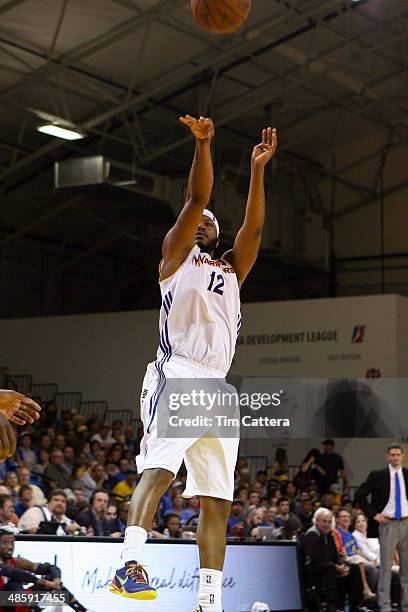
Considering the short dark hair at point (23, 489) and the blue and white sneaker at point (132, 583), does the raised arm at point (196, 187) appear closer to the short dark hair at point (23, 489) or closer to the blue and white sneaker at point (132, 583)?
the blue and white sneaker at point (132, 583)

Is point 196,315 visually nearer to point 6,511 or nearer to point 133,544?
point 133,544

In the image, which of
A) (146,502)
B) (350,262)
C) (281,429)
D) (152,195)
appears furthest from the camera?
(350,262)

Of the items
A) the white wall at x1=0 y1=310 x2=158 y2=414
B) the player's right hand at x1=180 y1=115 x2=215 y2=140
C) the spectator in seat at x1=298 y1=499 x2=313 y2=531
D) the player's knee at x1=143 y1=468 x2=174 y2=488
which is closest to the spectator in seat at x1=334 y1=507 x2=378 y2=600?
the spectator in seat at x1=298 y1=499 x2=313 y2=531

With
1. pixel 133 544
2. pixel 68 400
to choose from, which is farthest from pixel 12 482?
pixel 68 400

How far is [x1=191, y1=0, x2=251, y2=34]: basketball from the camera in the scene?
24.8 feet

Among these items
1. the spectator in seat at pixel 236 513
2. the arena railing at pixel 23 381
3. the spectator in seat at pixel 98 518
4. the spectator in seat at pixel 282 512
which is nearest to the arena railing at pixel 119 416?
the arena railing at pixel 23 381

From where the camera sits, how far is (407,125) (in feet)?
88.9

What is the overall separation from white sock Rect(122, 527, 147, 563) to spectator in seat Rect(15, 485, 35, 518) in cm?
898

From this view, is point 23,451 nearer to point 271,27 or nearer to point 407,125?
point 271,27

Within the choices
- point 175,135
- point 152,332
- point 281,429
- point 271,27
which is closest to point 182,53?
point 271,27

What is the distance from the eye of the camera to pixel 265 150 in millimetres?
6461

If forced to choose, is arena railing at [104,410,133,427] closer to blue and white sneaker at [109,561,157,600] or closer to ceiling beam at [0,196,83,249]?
ceiling beam at [0,196,83,249]

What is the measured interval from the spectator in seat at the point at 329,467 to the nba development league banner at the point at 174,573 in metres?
7.77

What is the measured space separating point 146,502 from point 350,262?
2444 cm
